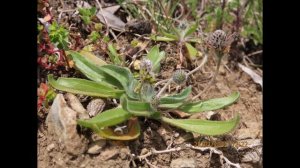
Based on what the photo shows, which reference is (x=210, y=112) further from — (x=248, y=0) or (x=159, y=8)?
(x=248, y=0)

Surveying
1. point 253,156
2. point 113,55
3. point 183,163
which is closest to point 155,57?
point 113,55

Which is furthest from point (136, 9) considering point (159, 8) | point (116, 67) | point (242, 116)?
point (242, 116)

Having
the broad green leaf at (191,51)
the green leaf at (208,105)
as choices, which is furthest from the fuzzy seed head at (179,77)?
the broad green leaf at (191,51)

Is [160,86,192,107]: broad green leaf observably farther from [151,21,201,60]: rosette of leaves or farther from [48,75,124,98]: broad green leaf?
[151,21,201,60]: rosette of leaves

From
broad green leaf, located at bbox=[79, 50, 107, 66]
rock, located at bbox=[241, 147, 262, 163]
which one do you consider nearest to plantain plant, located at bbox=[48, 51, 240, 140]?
broad green leaf, located at bbox=[79, 50, 107, 66]

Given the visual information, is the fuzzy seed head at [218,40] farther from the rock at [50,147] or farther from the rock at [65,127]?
the rock at [50,147]

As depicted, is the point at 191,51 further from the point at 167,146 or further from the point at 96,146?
the point at 96,146
